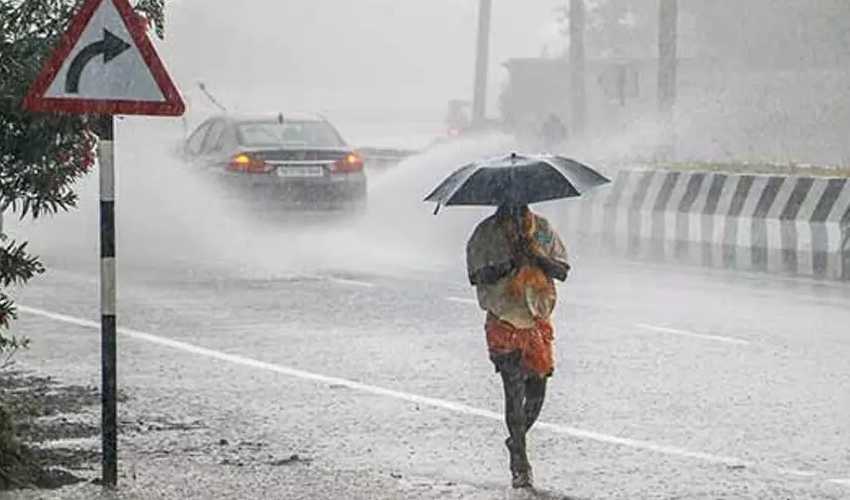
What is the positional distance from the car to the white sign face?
14.7 meters

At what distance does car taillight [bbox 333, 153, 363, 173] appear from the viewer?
23984 millimetres

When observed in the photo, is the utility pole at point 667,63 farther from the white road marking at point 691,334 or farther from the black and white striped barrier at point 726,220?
the white road marking at point 691,334

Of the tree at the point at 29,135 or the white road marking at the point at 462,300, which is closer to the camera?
the tree at the point at 29,135

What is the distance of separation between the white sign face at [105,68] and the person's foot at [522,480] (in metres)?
2.36

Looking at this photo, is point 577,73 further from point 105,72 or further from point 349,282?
point 105,72

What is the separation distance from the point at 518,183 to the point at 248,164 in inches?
579

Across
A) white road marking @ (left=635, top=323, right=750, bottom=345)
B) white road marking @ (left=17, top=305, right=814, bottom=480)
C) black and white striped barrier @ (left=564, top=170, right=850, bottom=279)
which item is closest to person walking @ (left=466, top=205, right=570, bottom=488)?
white road marking @ (left=17, top=305, right=814, bottom=480)

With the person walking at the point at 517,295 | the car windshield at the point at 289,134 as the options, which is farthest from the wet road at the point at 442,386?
the car windshield at the point at 289,134

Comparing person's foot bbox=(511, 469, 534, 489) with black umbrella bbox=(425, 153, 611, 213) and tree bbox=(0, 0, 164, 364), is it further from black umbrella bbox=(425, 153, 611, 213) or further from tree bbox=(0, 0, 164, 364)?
tree bbox=(0, 0, 164, 364)

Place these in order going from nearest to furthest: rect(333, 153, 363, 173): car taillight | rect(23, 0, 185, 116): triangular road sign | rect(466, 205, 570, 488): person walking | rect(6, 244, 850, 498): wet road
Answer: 1. rect(23, 0, 185, 116): triangular road sign
2. rect(466, 205, 570, 488): person walking
3. rect(6, 244, 850, 498): wet road
4. rect(333, 153, 363, 173): car taillight

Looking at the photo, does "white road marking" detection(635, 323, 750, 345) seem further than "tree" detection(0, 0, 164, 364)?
Yes

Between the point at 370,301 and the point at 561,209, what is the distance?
829cm

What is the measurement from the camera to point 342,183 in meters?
24.0

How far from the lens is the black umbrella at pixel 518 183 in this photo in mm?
9188
